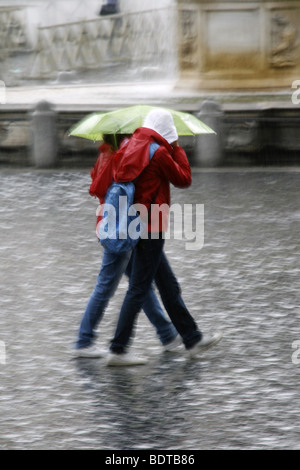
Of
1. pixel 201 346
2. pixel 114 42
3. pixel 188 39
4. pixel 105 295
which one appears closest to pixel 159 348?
pixel 201 346

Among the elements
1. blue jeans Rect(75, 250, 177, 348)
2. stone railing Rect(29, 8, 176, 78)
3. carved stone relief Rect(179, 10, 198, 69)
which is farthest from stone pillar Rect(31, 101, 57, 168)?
stone railing Rect(29, 8, 176, 78)

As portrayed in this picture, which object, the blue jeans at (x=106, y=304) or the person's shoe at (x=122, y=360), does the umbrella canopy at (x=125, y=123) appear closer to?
the blue jeans at (x=106, y=304)

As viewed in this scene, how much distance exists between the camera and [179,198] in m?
12.9

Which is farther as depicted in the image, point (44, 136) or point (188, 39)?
point (188, 39)

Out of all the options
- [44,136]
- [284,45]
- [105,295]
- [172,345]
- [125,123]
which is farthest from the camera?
[284,45]

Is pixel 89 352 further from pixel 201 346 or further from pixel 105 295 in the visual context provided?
pixel 201 346

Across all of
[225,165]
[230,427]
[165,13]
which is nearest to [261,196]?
[225,165]

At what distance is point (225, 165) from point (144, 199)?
29.1ft

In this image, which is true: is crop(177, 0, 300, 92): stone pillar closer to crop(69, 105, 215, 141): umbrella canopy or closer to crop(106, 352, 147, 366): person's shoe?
crop(69, 105, 215, 141): umbrella canopy

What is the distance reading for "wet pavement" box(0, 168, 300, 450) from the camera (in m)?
5.62

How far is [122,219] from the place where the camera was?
6.48m

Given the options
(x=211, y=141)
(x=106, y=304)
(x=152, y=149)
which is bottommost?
(x=106, y=304)

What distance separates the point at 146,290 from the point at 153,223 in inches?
17.3

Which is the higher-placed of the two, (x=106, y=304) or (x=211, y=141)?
(x=211, y=141)
